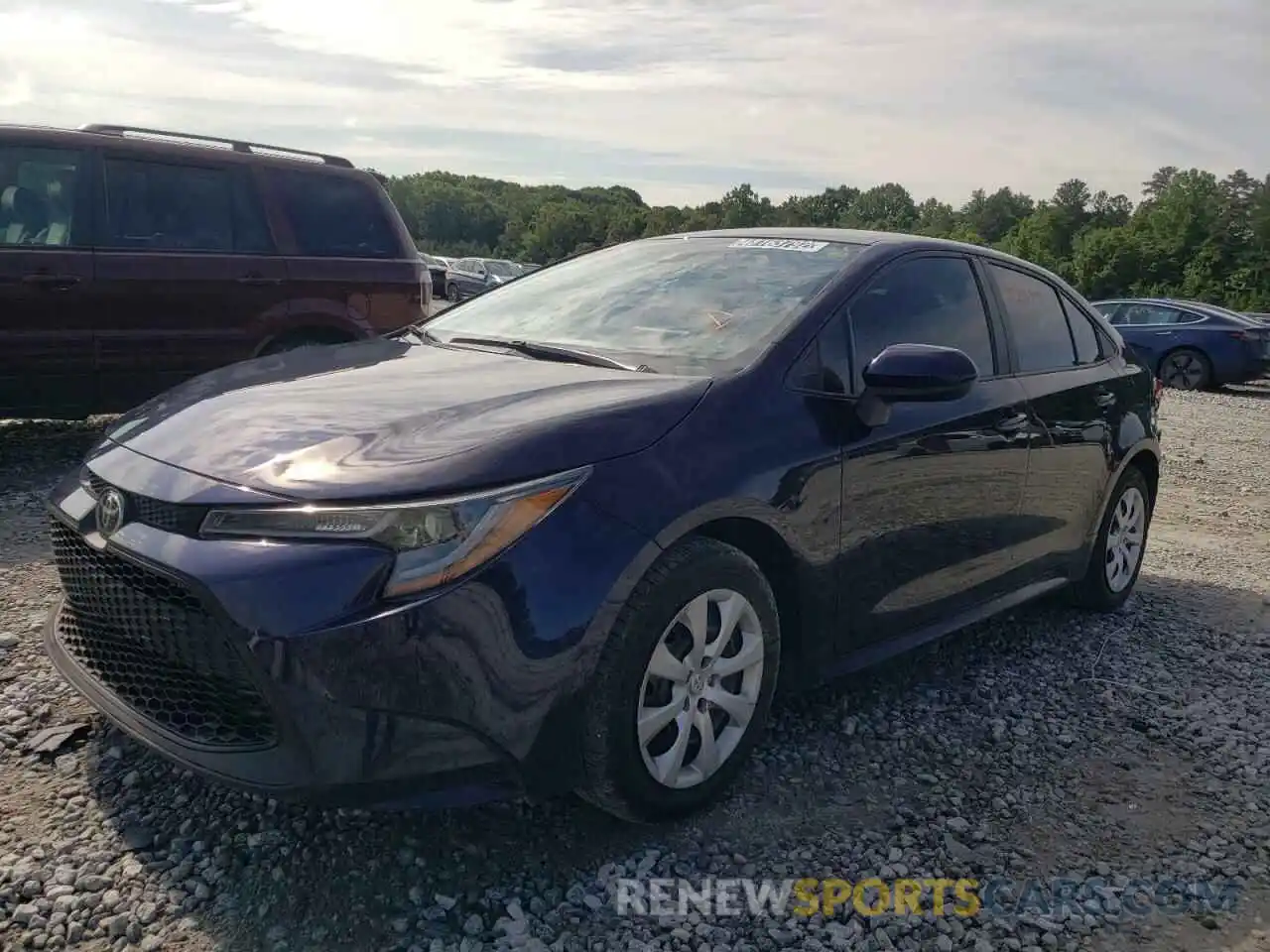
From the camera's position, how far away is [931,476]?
3.53 metres

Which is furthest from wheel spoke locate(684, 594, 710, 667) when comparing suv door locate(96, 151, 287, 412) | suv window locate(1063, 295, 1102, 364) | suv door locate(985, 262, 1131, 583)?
suv door locate(96, 151, 287, 412)

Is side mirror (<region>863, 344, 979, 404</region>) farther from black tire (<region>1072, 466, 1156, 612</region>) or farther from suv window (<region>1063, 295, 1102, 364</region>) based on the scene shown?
black tire (<region>1072, 466, 1156, 612</region>)

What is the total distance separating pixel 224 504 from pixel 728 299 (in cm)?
177

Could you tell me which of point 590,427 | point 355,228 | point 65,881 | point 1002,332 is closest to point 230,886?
point 65,881

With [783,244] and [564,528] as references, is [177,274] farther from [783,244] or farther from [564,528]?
Answer: [564,528]

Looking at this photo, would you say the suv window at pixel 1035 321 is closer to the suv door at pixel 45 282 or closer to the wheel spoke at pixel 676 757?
the wheel spoke at pixel 676 757

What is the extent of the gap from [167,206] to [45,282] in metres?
0.84

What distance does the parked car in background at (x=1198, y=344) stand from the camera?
54.3 feet

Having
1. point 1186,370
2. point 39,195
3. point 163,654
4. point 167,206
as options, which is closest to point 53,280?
point 39,195

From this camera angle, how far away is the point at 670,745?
9.09 feet

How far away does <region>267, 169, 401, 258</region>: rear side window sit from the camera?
6805 mm

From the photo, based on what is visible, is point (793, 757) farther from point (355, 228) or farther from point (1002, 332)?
point (355, 228)

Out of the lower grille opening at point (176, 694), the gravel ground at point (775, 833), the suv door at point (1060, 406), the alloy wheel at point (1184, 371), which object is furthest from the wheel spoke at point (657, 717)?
the alloy wheel at point (1184, 371)

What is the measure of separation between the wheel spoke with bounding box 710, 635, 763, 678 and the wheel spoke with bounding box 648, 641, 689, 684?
0.50 feet
